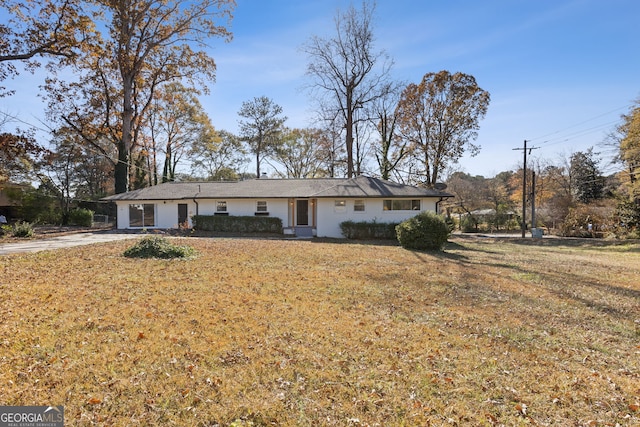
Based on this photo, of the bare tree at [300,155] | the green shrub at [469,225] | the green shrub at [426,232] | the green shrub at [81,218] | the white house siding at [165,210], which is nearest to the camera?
the green shrub at [426,232]

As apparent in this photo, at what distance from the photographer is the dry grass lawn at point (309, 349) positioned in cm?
303

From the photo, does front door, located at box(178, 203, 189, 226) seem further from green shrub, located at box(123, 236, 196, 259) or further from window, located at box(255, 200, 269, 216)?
green shrub, located at box(123, 236, 196, 259)

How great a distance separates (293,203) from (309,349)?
715 inches

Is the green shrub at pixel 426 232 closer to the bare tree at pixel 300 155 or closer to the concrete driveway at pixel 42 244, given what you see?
the concrete driveway at pixel 42 244

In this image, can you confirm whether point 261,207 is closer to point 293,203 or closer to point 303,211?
point 293,203

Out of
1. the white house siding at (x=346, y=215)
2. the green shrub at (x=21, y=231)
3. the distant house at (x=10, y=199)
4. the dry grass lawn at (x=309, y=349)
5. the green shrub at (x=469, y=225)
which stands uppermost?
the distant house at (x=10, y=199)

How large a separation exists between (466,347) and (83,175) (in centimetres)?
4246

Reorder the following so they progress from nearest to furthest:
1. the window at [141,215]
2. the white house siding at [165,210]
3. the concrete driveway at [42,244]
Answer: the concrete driveway at [42,244] < the white house siding at [165,210] < the window at [141,215]

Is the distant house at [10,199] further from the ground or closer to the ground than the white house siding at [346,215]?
further from the ground

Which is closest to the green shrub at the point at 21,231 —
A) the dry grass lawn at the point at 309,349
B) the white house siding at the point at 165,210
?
the white house siding at the point at 165,210

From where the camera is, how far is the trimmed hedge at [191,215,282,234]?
68.6 ft

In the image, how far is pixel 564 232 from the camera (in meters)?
26.2

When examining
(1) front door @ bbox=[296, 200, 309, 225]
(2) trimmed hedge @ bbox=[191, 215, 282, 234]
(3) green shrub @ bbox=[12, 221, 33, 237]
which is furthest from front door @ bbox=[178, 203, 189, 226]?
(3) green shrub @ bbox=[12, 221, 33, 237]

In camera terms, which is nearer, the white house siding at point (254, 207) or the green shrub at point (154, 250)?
the green shrub at point (154, 250)
